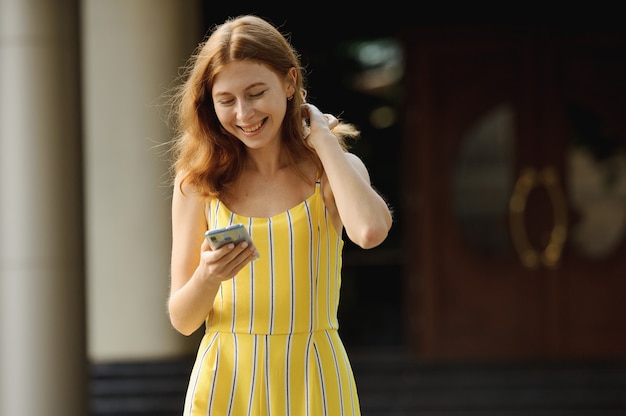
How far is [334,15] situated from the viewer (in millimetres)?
9086

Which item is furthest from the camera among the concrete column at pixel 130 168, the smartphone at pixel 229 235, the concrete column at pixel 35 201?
the concrete column at pixel 130 168

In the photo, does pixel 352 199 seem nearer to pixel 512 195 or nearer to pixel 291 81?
pixel 291 81

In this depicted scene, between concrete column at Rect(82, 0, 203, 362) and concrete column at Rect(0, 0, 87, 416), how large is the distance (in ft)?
5.10

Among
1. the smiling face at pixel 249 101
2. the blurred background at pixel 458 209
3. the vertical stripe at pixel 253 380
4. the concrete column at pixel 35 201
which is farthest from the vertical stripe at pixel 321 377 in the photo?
the blurred background at pixel 458 209

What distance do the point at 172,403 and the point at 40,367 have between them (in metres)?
1.84

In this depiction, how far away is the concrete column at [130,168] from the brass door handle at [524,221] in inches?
102

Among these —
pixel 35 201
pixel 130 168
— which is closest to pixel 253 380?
pixel 35 201

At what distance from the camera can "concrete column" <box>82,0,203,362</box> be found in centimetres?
834

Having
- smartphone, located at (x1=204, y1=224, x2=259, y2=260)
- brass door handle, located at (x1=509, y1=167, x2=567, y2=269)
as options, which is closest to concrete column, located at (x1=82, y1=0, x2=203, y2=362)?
brass door handle, located at (x1=509, y1=167, x2=567, y2=269)

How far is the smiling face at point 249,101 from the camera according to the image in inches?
105

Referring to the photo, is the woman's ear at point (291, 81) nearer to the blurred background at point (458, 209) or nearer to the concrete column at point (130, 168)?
the blurred background at point (458, 209)

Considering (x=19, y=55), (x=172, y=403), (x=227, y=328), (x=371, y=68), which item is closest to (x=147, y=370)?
(x=172, y=403)

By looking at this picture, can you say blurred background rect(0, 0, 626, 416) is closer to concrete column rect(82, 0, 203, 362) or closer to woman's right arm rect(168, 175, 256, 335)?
concrete column rect(82, 0, 203, 362)

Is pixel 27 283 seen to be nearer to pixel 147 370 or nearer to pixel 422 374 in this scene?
pixel 147 370
